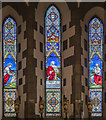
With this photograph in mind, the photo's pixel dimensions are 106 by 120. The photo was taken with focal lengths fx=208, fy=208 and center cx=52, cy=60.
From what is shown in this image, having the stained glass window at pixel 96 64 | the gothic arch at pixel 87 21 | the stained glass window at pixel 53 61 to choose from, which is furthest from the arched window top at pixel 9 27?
the stained glass window at pixel 96 64

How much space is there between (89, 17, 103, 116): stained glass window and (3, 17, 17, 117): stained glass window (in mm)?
2852

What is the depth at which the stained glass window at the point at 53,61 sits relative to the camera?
7660mm

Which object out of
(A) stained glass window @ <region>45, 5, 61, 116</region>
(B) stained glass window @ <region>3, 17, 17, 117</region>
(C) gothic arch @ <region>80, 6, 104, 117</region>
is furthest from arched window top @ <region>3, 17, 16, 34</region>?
(C) gothic arch @ <region>80, 6, 104, 117</region>

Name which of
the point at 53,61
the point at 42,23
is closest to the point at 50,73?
the point at 53,61

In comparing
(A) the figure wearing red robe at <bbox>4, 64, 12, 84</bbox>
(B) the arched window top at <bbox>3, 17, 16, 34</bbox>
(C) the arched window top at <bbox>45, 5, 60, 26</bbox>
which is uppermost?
(C) the arched window top at <bbox>45, 5, 60, 26</bbox>

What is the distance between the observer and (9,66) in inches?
305

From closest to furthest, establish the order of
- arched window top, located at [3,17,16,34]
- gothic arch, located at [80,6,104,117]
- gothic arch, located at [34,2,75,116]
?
gothic arch, located at [34,2,75,116], gothic arch, located at [80,6,104,117], arched window top, located at [3,17,16,34]

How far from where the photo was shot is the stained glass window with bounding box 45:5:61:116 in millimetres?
7660

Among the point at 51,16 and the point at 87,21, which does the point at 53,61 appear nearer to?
the point at 51,16

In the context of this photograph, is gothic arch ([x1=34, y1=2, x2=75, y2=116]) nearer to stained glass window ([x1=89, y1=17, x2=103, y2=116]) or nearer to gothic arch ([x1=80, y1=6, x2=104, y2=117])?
gothic arch ([x1=80, y1=6, x2=104, y2=117])

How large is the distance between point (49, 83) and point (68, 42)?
1661mm

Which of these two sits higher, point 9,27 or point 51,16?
point 51,16

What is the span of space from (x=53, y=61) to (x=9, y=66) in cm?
165

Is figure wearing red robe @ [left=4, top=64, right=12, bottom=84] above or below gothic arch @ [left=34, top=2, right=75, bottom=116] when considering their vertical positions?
below
